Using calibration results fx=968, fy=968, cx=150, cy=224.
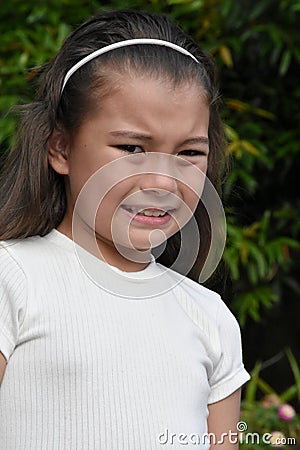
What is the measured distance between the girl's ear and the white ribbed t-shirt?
4.8 inches

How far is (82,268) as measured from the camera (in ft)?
5.63

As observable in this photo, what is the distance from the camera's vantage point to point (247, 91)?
3.58 metres

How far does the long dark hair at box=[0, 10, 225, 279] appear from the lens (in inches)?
67.9

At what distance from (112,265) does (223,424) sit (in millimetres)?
377

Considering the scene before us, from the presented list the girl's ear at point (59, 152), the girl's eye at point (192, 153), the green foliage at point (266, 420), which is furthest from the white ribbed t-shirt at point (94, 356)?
the green foliage at point (266, 420)

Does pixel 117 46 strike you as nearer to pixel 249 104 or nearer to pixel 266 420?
pixel 266 420

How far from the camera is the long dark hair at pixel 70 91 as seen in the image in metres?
1.73

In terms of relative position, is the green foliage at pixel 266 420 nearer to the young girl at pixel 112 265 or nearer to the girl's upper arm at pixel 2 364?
the young girl at pixel 112 265

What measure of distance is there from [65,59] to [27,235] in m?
0.34

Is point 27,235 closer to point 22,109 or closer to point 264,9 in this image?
point 22,109

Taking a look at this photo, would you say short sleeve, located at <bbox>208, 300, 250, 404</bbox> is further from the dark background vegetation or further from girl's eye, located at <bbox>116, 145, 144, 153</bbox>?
the dark background vegetation

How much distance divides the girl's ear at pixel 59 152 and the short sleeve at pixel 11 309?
23 centimetres

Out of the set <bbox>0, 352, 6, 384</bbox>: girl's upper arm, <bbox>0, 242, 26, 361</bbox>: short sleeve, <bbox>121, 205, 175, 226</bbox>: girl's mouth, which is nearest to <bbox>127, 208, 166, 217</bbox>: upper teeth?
<bbox>121, 205, 175, 226</bbox>: girl's mouth

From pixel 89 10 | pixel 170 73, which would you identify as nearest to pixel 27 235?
pixel 170 73
